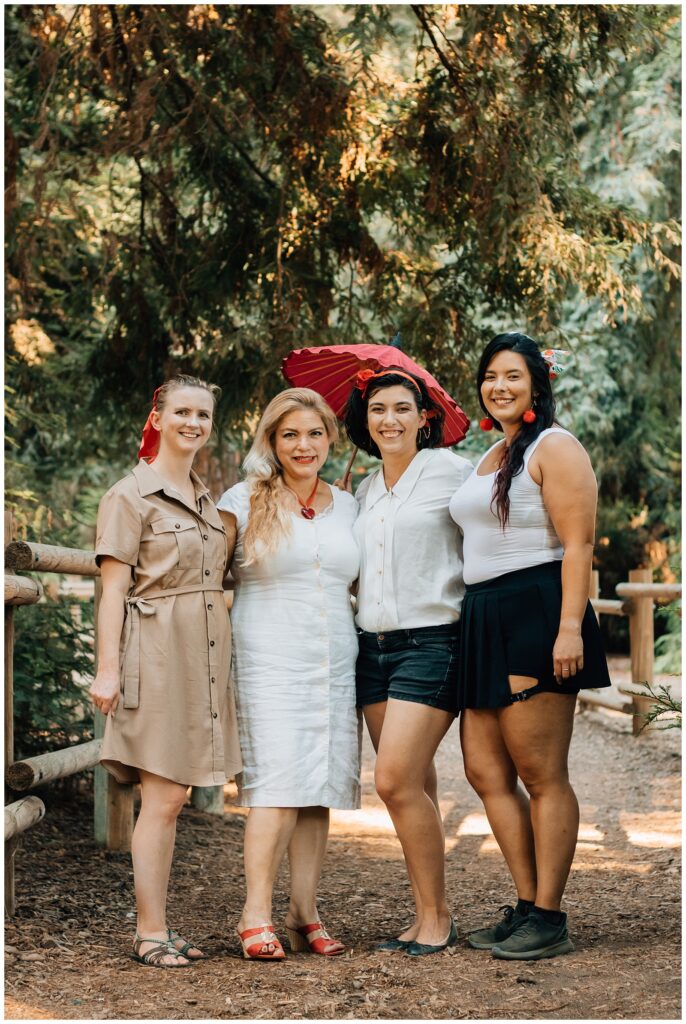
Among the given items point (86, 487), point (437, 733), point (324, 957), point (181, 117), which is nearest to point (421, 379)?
point (437, 733)

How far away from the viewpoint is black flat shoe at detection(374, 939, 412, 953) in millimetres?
4172

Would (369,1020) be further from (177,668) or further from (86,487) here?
(86,487)

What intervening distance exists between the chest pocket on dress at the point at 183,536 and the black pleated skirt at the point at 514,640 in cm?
98

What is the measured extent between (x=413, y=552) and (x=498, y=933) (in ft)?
4.67

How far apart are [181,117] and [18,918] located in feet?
15.6

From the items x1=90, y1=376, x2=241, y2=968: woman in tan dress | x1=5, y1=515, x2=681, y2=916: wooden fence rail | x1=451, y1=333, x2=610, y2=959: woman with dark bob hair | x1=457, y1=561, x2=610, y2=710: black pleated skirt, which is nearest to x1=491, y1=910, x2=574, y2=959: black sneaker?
x1=451, y1=333, x2=610, y2=959: woman with dark bob hair

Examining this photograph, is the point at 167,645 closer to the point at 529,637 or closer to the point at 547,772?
the point at 529,637

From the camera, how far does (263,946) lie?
3.98 metres

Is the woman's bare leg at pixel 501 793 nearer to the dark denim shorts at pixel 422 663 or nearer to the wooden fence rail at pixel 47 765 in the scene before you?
the dark denim shorts at pixel 422 663

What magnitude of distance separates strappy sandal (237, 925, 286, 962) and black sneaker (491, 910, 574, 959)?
30.0 inches

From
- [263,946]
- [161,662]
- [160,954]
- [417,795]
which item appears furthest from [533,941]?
[161,662]

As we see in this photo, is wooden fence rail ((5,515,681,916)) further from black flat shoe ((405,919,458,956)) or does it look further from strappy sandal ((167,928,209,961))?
black flat shoe ((405,919,458,956))

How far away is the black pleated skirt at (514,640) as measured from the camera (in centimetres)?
398

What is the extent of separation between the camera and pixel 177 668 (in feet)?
13.1
